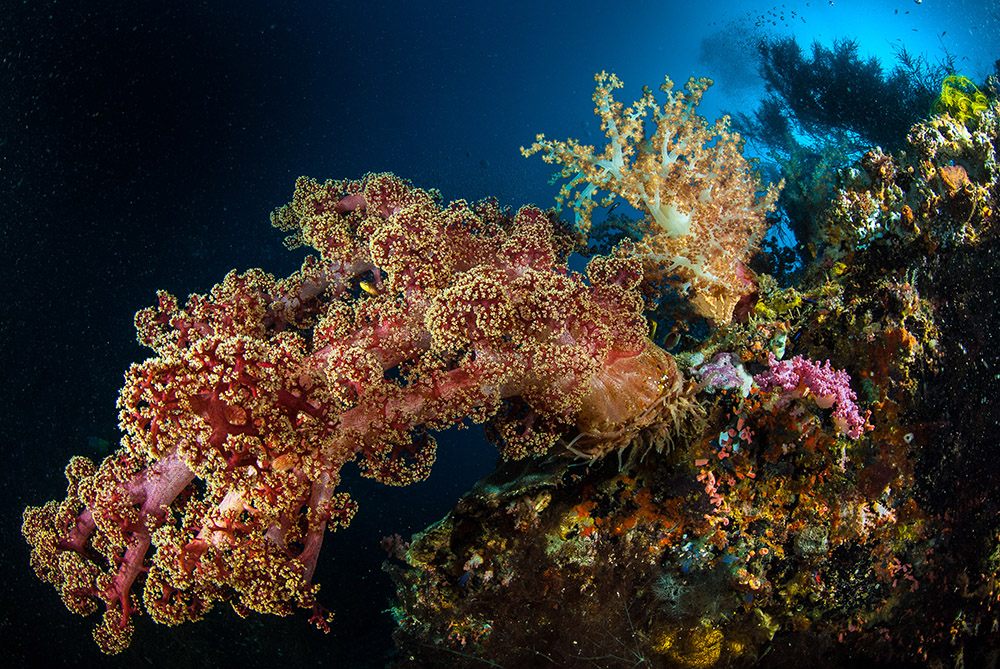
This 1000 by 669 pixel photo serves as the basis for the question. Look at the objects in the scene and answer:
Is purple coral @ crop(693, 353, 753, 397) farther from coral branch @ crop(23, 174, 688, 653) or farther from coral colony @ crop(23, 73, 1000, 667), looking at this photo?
coral branch @ crop(23, 174, 688, 653)

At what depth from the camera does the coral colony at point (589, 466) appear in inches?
112

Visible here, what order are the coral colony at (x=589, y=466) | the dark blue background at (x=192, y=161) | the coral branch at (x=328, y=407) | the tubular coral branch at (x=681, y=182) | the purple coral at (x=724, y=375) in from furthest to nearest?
the dark blue background at (x=192, y=161), the tubular coral branch at (x=681, y=182), the purple coral at (x=724, y=375), the coral colony at (x=589, y=466), the coral branch at (x=328, y=407)

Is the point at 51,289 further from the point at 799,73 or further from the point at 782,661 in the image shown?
the point at 799,73

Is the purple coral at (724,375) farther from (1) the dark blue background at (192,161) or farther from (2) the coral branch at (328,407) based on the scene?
(1) the dark blue background at (192,161)

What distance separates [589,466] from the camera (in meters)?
3.33

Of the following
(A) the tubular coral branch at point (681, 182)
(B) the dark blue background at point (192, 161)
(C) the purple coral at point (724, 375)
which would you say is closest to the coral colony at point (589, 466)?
(C) the purple coral at point (724, 375)

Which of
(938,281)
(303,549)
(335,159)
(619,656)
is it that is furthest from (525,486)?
(335,159)

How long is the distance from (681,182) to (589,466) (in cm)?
257

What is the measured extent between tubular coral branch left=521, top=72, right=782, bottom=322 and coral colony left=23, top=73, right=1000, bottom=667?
0.64m

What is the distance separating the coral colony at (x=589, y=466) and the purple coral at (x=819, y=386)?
0.05 feet

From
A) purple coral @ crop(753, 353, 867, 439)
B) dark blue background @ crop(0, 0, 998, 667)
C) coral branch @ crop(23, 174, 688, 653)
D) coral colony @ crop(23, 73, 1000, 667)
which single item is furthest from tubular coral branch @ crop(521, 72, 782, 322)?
dark blue background @ crop(0, 0, 998, 667)

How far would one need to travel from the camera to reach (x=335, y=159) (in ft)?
27.5

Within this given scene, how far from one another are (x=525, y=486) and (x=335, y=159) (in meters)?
7.38

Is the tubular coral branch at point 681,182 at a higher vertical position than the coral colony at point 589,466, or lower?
higher
